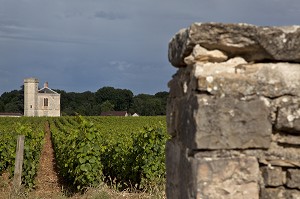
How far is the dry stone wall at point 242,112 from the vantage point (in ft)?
8.83

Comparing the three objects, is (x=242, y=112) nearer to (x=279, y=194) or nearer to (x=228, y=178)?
(x=228, y=178)

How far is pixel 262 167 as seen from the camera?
2.77 m

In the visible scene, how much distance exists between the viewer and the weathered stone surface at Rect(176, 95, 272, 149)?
8.80 feet

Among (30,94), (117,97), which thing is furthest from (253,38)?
(117,97)

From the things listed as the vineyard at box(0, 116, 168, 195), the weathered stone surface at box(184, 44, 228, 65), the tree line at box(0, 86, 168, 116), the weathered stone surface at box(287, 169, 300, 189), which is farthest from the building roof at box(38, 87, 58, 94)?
the weathered stone surface at box(287, 169, 300, 189)

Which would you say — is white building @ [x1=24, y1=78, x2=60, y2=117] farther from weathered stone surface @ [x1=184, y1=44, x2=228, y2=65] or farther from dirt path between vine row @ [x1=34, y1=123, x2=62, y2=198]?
weathered stone surface @ [x1=184, y1=44, x2=228, y2=65]

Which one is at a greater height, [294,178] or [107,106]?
[107,106]

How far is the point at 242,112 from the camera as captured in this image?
271 centimetres

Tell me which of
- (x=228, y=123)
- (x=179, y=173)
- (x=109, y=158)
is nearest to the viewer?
(x=228, y=123)

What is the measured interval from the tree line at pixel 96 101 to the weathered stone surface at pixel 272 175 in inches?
3457

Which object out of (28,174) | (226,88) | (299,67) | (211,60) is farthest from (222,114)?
(28,174)

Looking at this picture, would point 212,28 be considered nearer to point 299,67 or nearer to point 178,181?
point 299,67

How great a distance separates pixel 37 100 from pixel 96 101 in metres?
17.4

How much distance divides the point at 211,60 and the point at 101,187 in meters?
8.11
